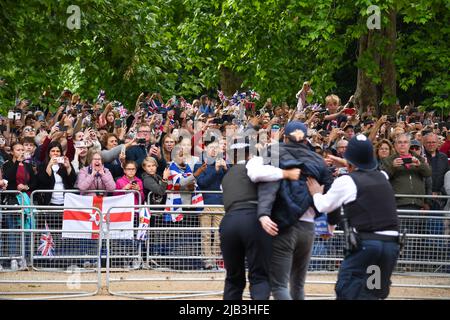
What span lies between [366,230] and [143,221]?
18.1 ft

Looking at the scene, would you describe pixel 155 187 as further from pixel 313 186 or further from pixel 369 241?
pixel 369 241

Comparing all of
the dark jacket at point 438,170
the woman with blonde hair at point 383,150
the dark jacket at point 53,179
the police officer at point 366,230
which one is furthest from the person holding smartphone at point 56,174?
the police officer at point 366,230

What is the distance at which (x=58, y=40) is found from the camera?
21391mm

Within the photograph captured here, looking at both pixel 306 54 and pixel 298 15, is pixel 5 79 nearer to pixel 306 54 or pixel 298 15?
pixel 298 15

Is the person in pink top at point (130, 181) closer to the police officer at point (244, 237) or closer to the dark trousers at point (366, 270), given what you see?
the police officer at point (244, 237)

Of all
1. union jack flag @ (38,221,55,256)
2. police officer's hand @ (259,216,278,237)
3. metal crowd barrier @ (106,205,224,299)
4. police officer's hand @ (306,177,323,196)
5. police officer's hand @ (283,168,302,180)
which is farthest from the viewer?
union jack flag @ (38,221,55,256)

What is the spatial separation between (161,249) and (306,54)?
62.6 feet

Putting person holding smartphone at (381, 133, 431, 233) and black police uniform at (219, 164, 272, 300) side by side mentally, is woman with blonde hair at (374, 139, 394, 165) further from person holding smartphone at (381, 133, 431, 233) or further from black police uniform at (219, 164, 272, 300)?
black police uniform at (219, 164, 272, 300)

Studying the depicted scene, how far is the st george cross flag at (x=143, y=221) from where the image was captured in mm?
15781

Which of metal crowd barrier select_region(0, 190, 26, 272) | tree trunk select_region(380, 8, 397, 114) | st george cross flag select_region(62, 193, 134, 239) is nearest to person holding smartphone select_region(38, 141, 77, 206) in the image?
st george cross flag select_region(62, 193, 134, 239)

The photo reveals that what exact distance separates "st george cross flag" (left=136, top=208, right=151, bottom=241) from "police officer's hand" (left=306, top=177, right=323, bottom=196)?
4708 millimetres

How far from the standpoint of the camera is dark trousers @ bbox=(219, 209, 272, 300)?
1122 centimetres
